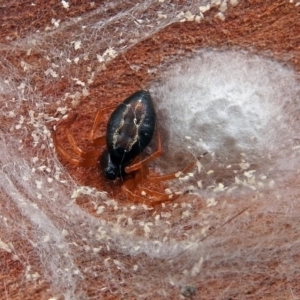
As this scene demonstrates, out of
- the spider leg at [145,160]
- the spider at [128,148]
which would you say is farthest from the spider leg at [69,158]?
the spider leg at [145,160]

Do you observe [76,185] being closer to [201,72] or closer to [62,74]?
[62,74]

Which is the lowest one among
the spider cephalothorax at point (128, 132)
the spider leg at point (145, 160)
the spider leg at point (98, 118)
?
the spider leg at point (145, 160)

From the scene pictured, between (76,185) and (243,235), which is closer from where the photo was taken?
(243,235)

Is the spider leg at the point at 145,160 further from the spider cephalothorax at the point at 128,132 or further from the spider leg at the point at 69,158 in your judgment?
the spider leg at the point at 69,158

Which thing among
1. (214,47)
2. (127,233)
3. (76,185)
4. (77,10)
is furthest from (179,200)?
(77,10)

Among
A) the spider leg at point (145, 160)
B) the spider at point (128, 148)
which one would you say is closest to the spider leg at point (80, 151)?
the spider at point (128, 148)

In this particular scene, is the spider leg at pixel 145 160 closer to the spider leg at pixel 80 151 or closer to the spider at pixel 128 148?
the spider at pixel 128 148

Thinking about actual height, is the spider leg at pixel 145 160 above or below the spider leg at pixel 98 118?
below

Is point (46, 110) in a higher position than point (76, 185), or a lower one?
higher
